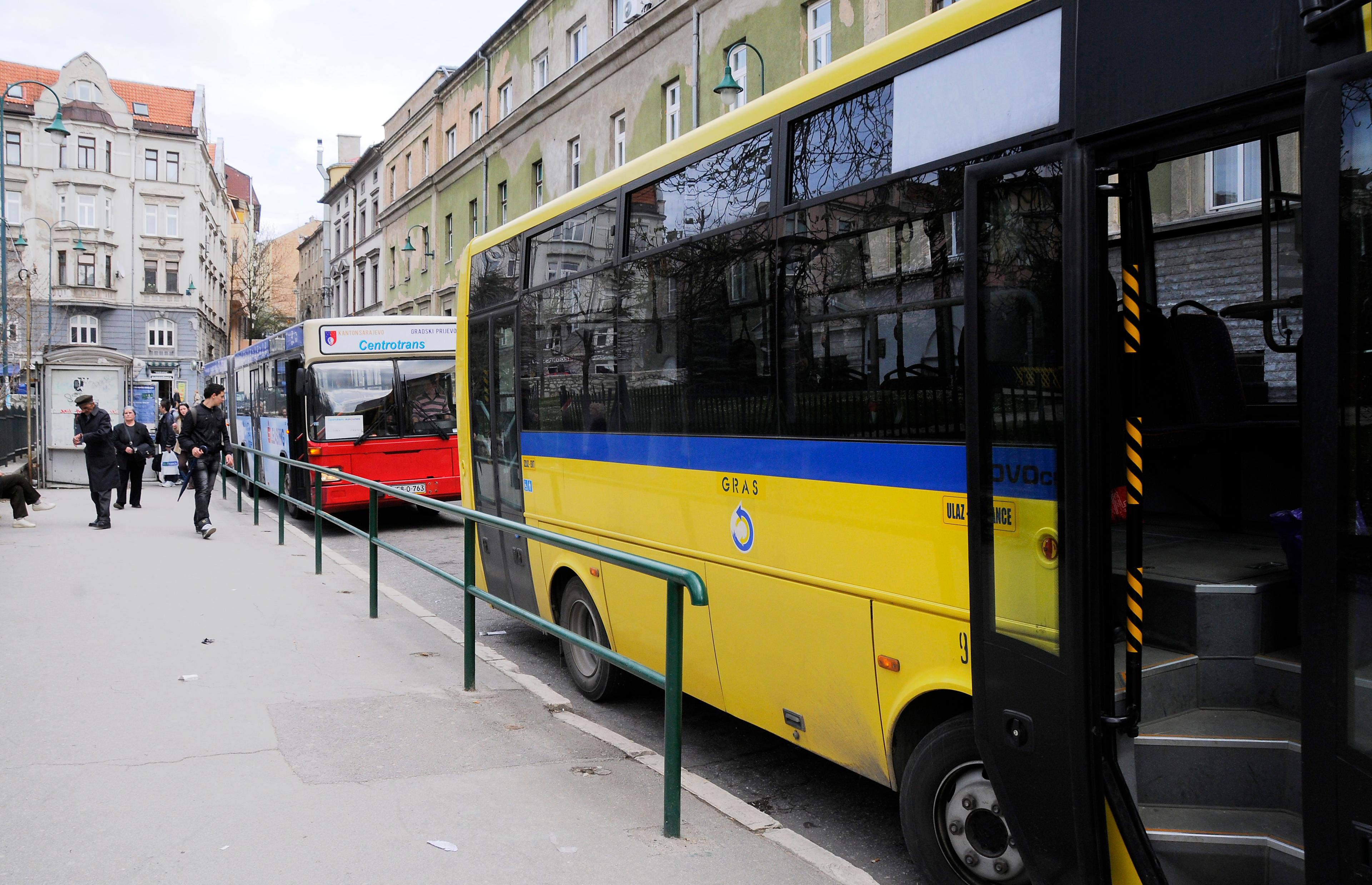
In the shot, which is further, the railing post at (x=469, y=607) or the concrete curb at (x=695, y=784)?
the railing post at (x=469, y=607)

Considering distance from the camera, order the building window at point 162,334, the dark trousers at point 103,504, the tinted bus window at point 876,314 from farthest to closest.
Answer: the building window at point 162,334
the dark trousers at point 103,504
the tinted bus window at point 876,314

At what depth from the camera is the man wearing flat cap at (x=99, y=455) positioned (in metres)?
13.5

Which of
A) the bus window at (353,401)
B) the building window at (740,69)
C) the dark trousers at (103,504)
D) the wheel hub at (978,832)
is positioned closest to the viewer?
the wheel hub at (978,832)

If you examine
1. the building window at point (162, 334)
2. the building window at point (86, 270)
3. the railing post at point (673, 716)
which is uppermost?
the building window at point (86, 270)

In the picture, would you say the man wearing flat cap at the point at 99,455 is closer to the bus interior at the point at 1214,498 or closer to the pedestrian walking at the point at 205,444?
the pedestrian walking at the point at 205,444

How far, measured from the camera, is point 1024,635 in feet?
10.6

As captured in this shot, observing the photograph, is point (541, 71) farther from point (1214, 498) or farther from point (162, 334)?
point (162, 334)

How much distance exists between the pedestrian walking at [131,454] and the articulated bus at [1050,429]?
44.7 feet

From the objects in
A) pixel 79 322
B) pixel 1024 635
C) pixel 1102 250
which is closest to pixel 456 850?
pixel 1024 635

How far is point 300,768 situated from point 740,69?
1762 cm

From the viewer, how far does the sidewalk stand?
376 centimetres

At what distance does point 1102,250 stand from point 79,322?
220 ft

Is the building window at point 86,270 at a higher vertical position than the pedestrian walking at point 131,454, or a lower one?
higher

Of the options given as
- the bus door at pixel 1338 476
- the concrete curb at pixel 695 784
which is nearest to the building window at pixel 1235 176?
the bus door at pixel 1338 476
